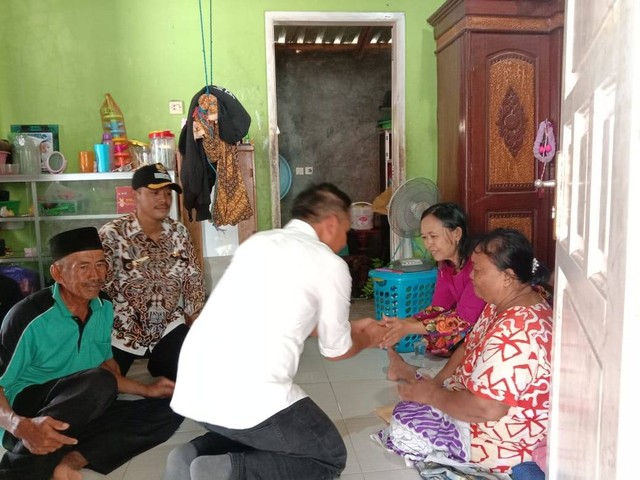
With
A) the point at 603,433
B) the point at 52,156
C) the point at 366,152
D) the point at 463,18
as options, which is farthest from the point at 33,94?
the point at 603,433

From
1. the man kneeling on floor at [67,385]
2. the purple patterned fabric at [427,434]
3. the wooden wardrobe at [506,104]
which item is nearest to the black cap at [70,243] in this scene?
the man kneeling on floor at [67,385]

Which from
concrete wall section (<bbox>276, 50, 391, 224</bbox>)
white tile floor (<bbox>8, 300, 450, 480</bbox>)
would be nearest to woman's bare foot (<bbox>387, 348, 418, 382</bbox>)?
white tile floor (<bbox>8, 300, 450, 480</bbox>)

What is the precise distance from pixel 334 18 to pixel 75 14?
1.84 metres

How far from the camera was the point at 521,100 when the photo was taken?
365 cm

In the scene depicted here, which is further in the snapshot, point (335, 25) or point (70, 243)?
point (335, 25)

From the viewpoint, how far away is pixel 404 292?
3.46m

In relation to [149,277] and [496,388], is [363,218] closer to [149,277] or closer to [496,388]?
[149,277]

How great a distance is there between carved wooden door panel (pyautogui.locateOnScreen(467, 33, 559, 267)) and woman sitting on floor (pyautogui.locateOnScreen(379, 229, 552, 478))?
1650mm

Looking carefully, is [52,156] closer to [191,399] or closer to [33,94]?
[33,94]

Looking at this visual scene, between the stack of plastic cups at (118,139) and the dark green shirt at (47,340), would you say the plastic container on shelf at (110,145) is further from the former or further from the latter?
the dark green shirt at (47,340)

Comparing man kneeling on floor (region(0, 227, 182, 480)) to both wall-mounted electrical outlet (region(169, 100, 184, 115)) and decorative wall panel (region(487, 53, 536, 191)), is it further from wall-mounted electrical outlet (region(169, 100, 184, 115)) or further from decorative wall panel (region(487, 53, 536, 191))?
decorative wall panel (region(487, 53, 536, 191))

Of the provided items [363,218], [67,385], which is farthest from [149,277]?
[363,218]

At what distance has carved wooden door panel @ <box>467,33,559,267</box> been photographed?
11.8 feet

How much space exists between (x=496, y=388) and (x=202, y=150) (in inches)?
98.4
